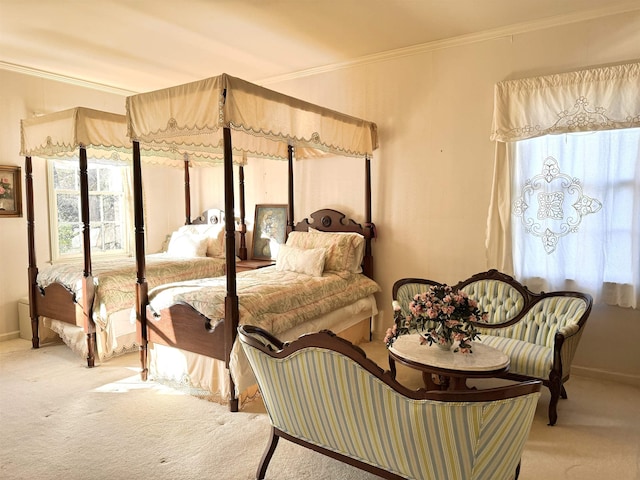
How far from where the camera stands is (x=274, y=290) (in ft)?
11.1

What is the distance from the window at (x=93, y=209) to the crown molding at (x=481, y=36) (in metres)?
2.59

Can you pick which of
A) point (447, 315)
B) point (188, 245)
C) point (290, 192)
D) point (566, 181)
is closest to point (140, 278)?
point (188, 245)

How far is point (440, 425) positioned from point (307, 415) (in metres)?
0.69

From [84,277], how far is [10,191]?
1547 mm

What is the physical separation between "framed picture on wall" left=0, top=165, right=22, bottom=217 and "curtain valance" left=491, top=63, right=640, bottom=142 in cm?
469

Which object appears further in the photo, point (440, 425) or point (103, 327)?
point (103, 327)

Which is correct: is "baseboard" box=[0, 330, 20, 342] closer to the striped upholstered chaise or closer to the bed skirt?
the bed skirt

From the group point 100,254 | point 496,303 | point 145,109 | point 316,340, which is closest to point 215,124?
point 145,109

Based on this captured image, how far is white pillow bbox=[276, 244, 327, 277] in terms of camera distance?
406 centimetres

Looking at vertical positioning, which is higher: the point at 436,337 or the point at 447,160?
the point at 447,160

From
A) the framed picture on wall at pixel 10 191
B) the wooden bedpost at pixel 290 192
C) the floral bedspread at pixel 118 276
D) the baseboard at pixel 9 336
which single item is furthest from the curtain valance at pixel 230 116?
the baseboard at pixel 9 336

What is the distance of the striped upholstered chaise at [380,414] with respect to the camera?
1.52 meters

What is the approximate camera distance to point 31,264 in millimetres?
4227

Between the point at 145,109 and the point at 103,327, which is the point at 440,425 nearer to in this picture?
the point at 145,109
